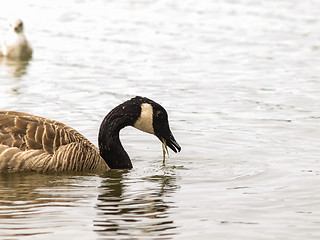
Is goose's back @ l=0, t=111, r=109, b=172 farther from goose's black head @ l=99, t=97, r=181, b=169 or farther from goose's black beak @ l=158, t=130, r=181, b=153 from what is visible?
goose's black beak @ l=158, t=130, r=181, b=153

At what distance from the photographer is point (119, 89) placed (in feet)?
59.6

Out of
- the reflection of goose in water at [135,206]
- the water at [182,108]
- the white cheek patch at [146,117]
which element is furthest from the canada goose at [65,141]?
the reflection of goose in water at [135,206]

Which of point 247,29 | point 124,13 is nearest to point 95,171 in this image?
point 247,29

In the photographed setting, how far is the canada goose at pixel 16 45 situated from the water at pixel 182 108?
526mm

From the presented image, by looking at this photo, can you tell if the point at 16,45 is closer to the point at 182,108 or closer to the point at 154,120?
the point at 182,108

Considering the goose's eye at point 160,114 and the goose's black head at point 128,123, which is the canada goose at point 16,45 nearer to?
the goose's black head at point 128,123

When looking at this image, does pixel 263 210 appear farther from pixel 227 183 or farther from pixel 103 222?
pixel 103 222

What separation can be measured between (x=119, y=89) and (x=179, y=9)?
38.3 feet

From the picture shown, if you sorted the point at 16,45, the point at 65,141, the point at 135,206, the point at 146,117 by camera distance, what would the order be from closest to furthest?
the point at 135,206, the point at 65,141, the point at 146,117, the point at 16,45

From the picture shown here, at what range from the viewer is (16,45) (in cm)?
2238

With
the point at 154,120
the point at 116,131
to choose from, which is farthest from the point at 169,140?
the point at 116,131

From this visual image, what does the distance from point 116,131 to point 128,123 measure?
236 millimetres

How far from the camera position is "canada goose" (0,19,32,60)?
2228 cm

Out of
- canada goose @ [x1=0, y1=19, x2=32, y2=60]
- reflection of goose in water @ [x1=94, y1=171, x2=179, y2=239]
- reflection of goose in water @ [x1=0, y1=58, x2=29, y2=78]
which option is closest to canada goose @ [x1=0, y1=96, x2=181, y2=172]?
reflection of goose in water @ [x1=94, y1=171, x2=179, y2=239]
